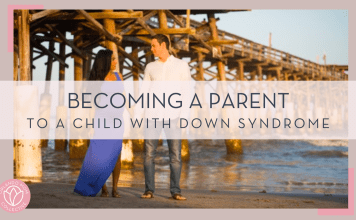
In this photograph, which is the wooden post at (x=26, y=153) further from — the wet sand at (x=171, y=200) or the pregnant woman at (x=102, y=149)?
the pregnant woman at (x=102, y=149)

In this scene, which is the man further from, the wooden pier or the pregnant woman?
the wooden pier

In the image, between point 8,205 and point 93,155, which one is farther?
point 93,155

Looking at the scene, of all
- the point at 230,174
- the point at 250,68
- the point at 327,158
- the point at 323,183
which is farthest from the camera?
the point at 250,68

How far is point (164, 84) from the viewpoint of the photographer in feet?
15.6

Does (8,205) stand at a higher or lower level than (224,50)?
lower

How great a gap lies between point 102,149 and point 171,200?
80 centimetres

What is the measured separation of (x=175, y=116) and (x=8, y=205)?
1.65 metres

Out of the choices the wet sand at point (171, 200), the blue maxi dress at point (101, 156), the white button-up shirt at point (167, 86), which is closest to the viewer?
the wet sand at point (171, 200)

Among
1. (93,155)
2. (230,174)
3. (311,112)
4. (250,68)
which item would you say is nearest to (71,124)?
(230,174)

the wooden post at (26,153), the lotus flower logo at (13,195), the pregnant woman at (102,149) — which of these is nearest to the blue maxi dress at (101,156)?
the pregnant woman at (102,149)

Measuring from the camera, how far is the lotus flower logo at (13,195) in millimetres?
4445

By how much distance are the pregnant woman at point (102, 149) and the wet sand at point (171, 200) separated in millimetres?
136

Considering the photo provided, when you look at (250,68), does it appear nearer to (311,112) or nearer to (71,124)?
(311,112)

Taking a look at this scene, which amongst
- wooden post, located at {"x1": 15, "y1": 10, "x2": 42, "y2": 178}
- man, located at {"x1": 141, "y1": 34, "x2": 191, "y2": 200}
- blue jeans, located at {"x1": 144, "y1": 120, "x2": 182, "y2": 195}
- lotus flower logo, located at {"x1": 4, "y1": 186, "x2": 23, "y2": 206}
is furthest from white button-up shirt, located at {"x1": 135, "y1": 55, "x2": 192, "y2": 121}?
wooden post, located at {"x1": 15, "y1": 10, "x2": 42, "y2": 178}
